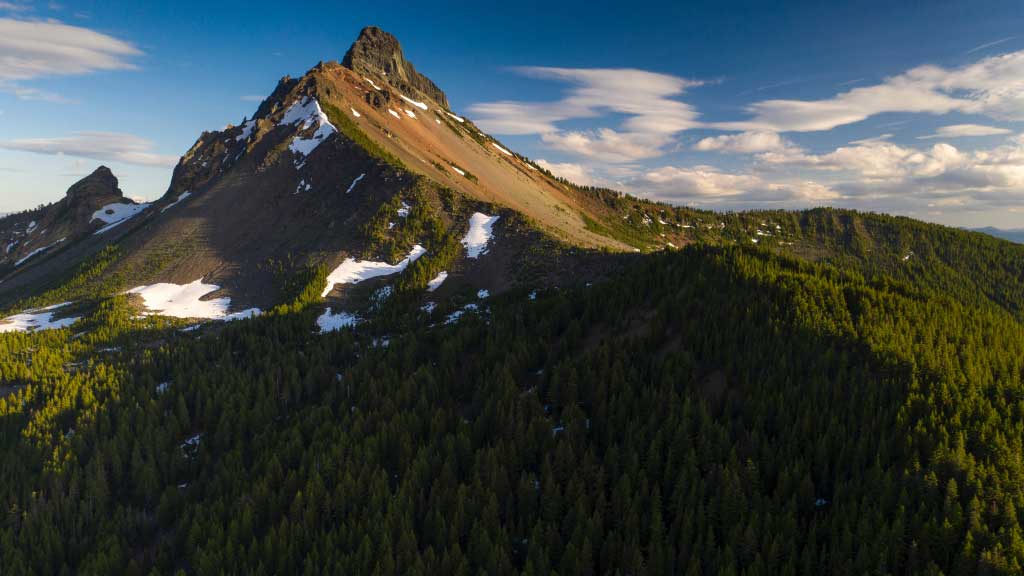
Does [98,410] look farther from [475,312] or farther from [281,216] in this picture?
[281,216]

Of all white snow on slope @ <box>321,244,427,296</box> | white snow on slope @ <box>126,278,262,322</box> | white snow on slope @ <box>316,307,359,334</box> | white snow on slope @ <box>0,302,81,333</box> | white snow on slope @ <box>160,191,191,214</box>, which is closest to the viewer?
white snow on slope @ <box>316,307,359,334</box>

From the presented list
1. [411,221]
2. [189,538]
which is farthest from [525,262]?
[189,538]

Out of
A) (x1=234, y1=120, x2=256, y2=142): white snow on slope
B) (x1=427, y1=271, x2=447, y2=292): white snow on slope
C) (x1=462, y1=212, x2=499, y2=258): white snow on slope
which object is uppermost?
(x1=234, y1=120, x2=256, y2=142): white snow on slope

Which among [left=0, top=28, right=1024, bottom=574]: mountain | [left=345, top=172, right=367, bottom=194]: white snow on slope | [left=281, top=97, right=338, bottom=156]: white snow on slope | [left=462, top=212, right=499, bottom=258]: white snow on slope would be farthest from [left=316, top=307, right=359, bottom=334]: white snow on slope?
[left=281, top=97, right=338, bottom=156]: white snow on slope

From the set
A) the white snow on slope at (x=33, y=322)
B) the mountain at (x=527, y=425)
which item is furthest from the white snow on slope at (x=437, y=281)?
the white snow on slope at (x=33, y=322)

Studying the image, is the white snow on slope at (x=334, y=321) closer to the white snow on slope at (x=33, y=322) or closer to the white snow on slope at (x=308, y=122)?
the white snow on slope at (x=33, y=322)

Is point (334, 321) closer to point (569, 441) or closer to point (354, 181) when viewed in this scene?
point (354, 181)

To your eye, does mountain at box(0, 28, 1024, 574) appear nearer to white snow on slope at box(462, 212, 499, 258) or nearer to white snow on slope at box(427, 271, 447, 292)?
white snow on slope at box(427, 271, 447, 292)
